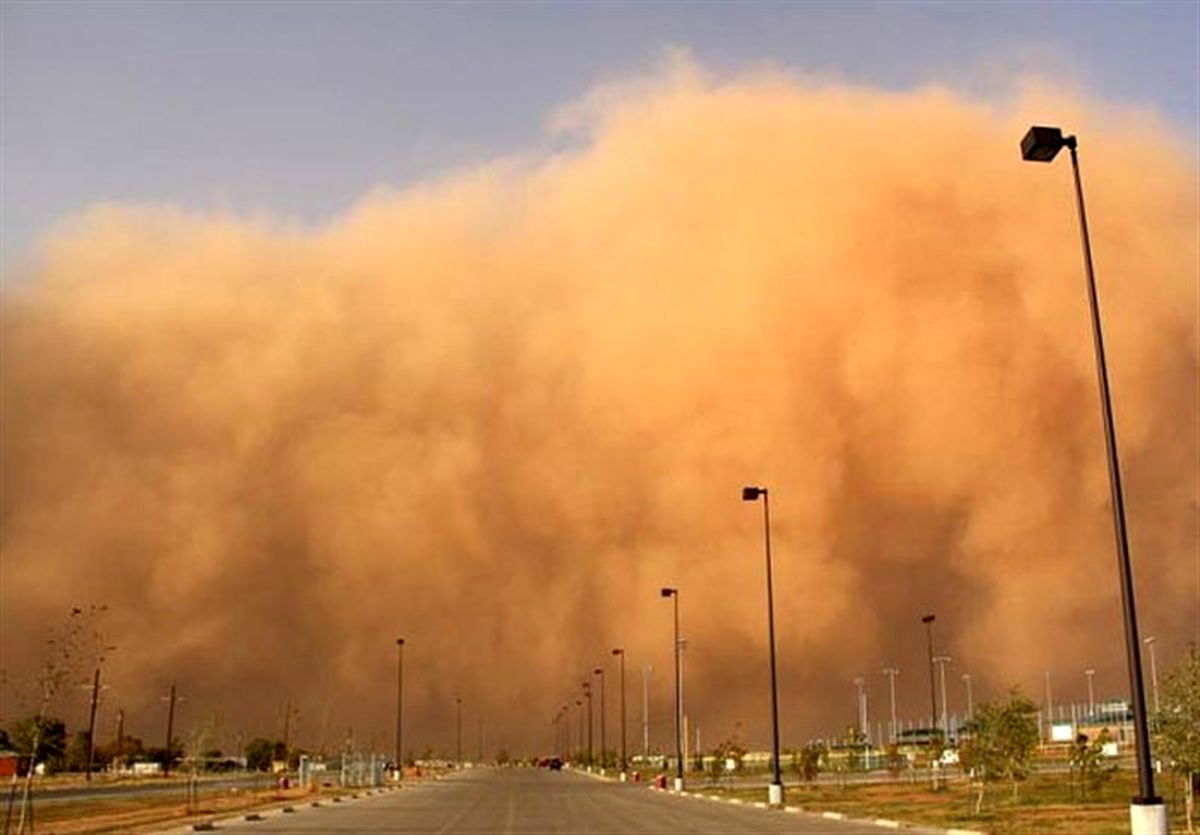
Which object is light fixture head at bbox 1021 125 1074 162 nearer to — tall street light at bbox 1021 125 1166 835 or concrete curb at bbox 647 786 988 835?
tall street light at bbox 1021 125 1166 835

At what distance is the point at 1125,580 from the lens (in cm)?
1733

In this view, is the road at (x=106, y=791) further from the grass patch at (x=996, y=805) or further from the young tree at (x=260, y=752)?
the young tree at (x=260, y=752)

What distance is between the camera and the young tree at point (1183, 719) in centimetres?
2472

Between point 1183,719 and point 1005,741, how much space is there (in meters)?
12.8

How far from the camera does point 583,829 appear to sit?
92.2 ft

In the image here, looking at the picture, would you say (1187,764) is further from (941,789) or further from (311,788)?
(311,788)

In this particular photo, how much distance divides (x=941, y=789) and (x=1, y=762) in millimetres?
64931

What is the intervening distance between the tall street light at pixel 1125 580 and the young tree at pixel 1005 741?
2072cm

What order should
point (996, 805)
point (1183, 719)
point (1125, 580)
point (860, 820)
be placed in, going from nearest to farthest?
point (1125, 580) → point (1183, 719) → point (860, 820) → point (996, 805)

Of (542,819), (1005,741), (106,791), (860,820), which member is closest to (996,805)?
(1005,741)

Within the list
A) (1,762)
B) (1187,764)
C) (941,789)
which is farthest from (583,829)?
(1,762)

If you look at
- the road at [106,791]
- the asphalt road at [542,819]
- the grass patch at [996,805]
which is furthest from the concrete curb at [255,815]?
the grass patch at [996,805]

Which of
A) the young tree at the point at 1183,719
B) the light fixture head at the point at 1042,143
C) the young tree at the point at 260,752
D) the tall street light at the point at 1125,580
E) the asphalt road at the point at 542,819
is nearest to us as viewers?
the tall street light at the point at 1125,580

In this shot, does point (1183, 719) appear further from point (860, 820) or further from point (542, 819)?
point (542, 819)
